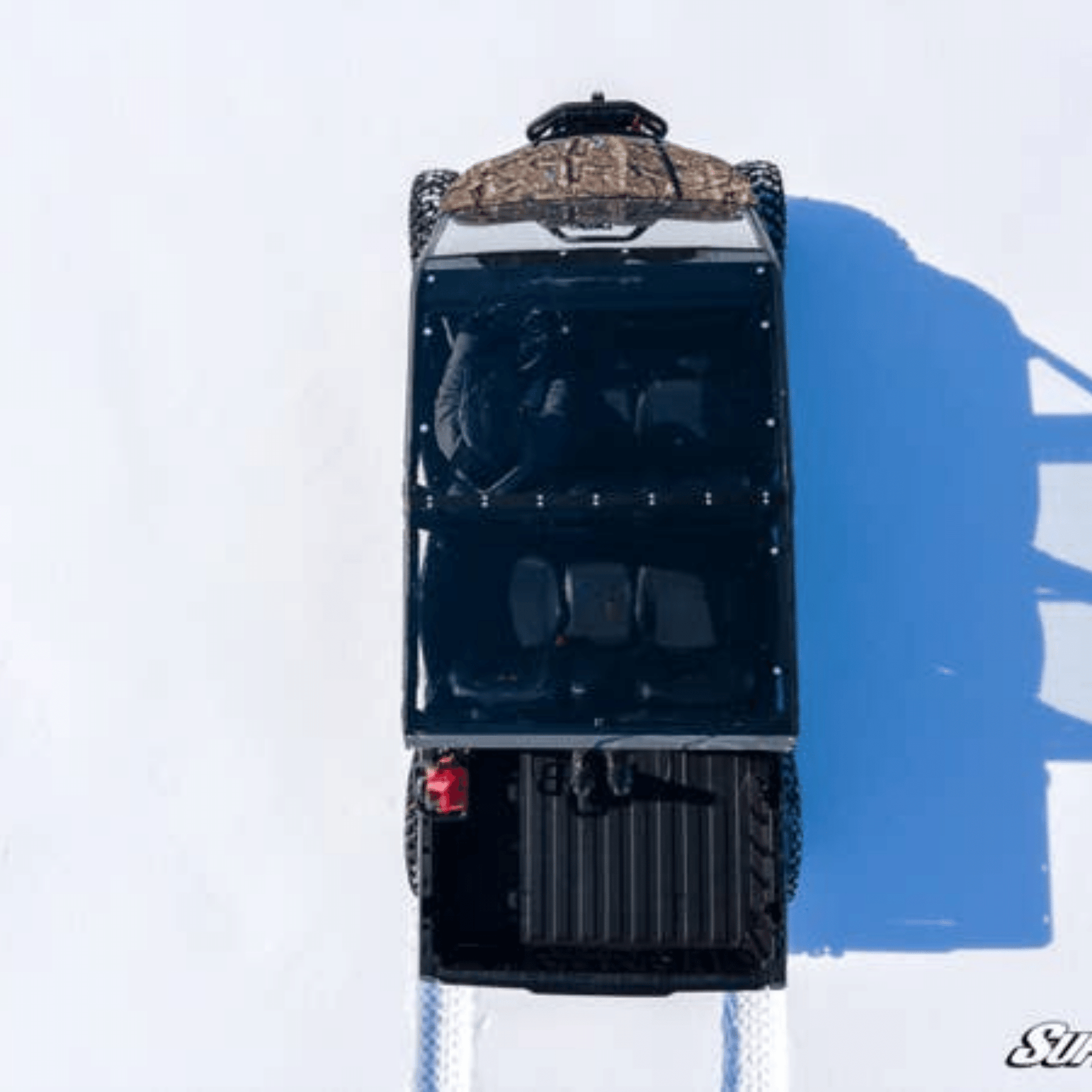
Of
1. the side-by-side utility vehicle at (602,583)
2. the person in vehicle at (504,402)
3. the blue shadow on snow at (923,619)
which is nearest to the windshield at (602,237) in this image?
the side-by-side utility vehicle at (602,583)

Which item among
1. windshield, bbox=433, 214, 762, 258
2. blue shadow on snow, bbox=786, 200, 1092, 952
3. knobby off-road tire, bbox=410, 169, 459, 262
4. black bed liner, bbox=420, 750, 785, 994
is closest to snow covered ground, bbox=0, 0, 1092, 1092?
blue shadow on snow, bbox=786, 200, 1092, 952

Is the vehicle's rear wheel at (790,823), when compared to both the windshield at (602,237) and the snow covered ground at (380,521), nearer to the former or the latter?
the snow covered ground at (380,521)

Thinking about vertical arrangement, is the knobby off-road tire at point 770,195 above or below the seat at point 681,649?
above

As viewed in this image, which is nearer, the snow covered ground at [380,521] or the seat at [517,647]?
the seat at [517,647]

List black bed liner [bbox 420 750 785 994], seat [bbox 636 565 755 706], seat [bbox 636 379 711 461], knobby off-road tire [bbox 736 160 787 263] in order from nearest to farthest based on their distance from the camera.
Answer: seat [bbox 636 565 755 706], seat [bbox 636 379 711 461], black bed liner [bbox 420 750 785 994], knobby off-road tire [bbox 736 160 787 263]

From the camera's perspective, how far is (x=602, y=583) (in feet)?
13.4

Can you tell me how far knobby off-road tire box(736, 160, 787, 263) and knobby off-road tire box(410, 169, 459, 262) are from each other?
132cm

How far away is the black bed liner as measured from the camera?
424 centimetres

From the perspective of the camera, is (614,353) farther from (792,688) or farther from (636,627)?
(792,688)

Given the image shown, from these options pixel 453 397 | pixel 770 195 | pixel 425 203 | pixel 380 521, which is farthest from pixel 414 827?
pixel 770 195

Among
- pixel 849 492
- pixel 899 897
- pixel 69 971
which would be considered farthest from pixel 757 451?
pixel 69 971

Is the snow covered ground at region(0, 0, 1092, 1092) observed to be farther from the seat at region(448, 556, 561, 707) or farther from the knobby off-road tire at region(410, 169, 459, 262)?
the seat at region(448, 556, 561, 707)

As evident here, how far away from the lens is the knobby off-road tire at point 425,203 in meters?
4.82

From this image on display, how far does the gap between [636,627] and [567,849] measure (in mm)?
994
